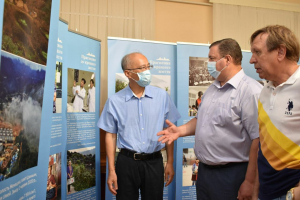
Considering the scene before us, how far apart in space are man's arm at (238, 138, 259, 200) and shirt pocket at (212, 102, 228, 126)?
26cm

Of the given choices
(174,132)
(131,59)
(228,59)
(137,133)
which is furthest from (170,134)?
(131,59)

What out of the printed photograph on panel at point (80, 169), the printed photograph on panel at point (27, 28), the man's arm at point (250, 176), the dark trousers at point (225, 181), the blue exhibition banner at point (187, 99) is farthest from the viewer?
the blue exhibition banner at point (187, 99)

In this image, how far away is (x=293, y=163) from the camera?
1.24 metres

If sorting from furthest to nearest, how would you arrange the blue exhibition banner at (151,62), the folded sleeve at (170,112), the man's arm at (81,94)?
the blue exhibition banner at (151,62) < the man's arm at (81,94) < the folded sleeve at (170,112)

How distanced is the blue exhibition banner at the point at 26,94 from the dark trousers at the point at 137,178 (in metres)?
0.94

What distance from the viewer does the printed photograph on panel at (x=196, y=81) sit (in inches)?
142

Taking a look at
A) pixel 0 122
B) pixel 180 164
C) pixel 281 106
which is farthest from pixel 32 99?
pixel 180 164

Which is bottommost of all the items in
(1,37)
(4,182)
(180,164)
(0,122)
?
(180,164)

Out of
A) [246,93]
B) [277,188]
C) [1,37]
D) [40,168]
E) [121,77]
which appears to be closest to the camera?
[1,37]

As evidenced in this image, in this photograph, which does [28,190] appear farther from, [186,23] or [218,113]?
[186,23]

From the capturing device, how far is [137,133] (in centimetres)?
241

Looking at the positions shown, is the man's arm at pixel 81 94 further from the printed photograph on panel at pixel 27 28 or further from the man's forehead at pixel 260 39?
the man's forehead at pixel 260 39

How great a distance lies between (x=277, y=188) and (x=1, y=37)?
1422 millimetres

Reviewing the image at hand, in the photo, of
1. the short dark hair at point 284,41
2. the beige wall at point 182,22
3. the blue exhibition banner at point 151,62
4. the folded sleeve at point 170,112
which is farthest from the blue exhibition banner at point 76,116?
the beige wall at point 182,22
